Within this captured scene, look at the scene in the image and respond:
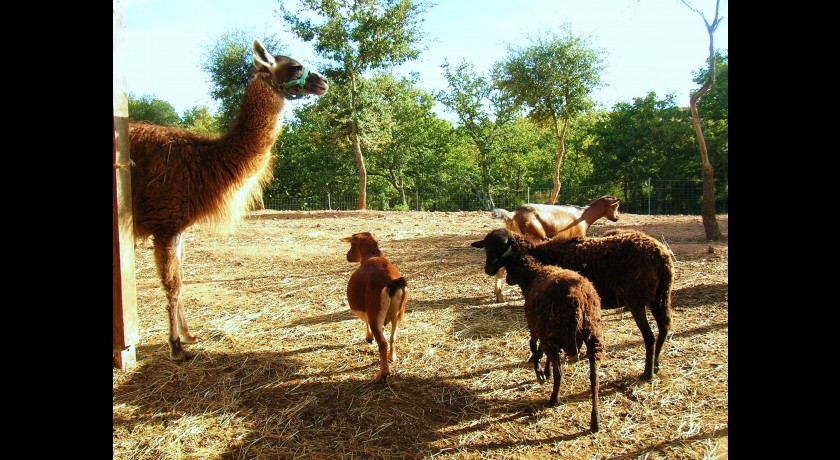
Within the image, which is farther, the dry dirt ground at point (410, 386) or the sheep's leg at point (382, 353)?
the sheep's leg at point (382, 353)

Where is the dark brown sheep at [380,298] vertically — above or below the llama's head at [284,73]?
below

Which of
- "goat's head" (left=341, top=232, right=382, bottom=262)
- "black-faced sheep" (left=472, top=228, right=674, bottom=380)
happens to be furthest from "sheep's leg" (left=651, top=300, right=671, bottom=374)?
"goat's head" (left=341, top=232, right=382, bottom=262)

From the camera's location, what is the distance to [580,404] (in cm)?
384

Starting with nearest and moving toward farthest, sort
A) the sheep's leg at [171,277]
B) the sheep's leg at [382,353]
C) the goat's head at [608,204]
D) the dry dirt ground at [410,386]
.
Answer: the dry dirt ground at [410,386], the sheep's leg at [382,353], the sheep's leg at [171,277], the goat's head at [608,204]

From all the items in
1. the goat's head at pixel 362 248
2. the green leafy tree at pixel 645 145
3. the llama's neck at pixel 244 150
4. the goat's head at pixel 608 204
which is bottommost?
the goat's head at pixel 362 248

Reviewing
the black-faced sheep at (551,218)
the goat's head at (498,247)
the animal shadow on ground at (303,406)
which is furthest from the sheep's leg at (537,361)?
the black-faced sheep at (551,218)

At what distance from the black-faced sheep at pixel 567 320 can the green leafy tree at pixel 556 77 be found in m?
18.5

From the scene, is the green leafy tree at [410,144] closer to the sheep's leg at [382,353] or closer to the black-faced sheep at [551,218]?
the black-faced sheep at [551,218]

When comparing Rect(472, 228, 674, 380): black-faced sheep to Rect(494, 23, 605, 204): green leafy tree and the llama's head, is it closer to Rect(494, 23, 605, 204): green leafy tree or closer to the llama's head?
the llama's head

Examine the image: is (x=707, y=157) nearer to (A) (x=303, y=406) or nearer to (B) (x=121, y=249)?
(A) (x=303, y=406)

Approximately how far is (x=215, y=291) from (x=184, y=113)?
4332cm

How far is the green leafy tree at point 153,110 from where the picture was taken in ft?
101

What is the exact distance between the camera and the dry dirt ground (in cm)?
333

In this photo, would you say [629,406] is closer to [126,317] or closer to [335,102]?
[126,317]
